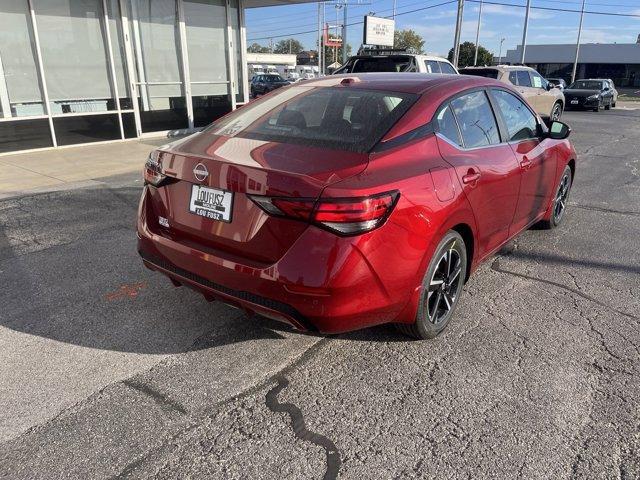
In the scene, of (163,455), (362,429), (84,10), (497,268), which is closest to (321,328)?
(362,429)

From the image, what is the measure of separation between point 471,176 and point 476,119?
624 millimetres

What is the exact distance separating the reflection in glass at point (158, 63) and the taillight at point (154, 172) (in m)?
9.50

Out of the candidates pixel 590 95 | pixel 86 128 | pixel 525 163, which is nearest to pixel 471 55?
pixel 590 95

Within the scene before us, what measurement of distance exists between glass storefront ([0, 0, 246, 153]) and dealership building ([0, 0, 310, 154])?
0.02 meters

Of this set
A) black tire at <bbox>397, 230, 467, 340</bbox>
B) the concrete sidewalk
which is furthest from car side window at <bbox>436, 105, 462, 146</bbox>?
the concrete sidewalk

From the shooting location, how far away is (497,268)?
15.3 feet

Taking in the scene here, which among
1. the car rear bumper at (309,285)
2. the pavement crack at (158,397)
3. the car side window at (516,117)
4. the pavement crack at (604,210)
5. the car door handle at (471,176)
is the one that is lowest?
the pavement crack at (604,210)

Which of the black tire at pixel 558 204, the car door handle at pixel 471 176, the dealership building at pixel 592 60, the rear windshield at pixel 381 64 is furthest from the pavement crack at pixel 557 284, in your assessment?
the dealership building at pixel 592 60

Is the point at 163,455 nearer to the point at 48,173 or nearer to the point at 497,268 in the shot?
the point at 497,268

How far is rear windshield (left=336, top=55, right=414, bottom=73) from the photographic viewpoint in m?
11.4

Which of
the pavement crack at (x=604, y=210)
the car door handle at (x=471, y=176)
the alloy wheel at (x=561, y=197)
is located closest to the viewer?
the car door handle at (x=471, y=176)

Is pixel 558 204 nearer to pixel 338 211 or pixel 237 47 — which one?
Result: pixel 338 211

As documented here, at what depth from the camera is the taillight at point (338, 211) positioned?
252 centimetres

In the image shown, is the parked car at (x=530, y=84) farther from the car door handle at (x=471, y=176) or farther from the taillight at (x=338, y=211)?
the taillight at (x=338, y=211)
